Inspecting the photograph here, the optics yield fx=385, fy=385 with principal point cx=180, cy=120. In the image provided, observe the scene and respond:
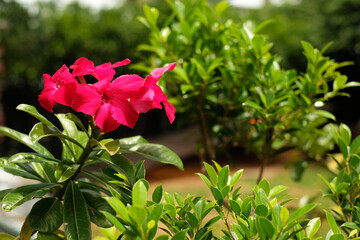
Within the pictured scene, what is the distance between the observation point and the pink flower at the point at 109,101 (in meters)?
0.93

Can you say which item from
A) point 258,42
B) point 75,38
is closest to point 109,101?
point 258,42

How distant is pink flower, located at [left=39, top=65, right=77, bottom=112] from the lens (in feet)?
3.09

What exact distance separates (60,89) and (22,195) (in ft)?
1.07

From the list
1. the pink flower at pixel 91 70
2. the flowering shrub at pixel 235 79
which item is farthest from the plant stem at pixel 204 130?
the pink flower at pixel 91 70

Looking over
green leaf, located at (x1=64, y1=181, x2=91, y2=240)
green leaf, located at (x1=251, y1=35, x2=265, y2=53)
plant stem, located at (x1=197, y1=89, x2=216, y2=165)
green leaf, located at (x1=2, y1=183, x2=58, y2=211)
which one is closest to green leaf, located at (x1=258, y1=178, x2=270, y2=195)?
green leaf, located at (x1=64, y1=181, x2=91, y2=240)

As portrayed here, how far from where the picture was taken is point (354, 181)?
45.2 inches

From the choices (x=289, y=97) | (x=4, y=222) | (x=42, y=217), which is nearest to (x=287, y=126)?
(x=289, y=97)

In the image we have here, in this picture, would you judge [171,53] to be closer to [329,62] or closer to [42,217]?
[329,62]

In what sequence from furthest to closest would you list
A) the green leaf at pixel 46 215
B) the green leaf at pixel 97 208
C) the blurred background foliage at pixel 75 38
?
the blurred background foliage at pixel 75 38 → the green leaf at pixel 97 208 → the green leaf at pixel 46 215

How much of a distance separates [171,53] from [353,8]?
8.88m

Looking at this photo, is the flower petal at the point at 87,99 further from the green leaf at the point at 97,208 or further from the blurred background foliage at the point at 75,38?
the blurred background foliage at the point at 75,38

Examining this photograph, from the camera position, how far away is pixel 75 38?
7.61 m

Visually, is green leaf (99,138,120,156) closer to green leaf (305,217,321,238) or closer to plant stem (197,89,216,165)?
green leaf (305,217,321,238)

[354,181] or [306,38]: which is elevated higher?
[354,181]
